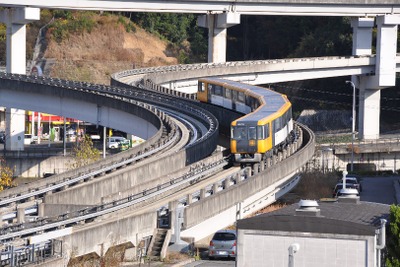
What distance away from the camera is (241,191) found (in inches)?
1973

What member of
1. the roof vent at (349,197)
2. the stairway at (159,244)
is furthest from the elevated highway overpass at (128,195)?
the roof vent at (349,197)

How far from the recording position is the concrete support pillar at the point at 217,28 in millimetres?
106250

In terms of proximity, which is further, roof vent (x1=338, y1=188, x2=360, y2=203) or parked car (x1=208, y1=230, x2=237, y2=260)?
parked car (x1=208, y1=230, x2=237, y2=260)

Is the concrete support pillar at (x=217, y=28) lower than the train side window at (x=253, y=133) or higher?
higher

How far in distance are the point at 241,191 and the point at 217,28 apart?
5838cm

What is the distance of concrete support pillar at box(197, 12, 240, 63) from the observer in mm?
106250

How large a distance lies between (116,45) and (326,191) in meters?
70.6

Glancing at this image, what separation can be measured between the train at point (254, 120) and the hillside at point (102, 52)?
161 feet

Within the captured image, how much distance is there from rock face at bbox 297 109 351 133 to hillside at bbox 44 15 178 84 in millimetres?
17616

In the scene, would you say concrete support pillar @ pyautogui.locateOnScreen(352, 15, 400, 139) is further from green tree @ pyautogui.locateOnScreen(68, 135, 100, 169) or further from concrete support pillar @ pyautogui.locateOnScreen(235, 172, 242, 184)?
concrete support pillar @ pyautogui.locateOnScreen(235, 172, 242, 184)

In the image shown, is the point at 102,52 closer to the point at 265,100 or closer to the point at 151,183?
the point at 265,100

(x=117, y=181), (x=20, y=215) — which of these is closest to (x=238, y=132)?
(x=117, y=181)

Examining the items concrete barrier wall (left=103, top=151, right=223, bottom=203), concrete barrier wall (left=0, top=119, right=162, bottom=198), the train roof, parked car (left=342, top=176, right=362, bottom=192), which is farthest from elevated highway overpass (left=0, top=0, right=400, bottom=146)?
concrete barrier wall (left=103, top=151, right=223, bottom=203)

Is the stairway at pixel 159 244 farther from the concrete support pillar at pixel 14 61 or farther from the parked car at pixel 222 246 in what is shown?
the concrete support pillar at pixel 14 61
